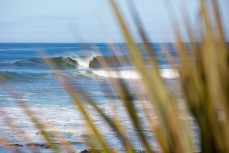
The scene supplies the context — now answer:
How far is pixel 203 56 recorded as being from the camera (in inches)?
40.5

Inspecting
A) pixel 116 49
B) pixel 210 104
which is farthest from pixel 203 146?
pixel 116 49

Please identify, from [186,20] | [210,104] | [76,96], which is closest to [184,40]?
[186,20]

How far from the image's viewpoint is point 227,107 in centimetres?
102

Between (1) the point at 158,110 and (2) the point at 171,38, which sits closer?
(1) the point at 158,110

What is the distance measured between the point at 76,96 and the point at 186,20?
0.29 m

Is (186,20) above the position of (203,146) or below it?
above

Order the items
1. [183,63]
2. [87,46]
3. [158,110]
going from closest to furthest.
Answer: [158,110], [183,63], [87,46]

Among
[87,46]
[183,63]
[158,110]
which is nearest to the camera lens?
[158,110]

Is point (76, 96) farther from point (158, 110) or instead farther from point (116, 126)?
point (158, 110)

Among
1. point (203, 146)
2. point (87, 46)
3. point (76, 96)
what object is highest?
point (87, 46)

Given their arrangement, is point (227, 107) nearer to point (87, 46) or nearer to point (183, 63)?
point (183, 63)

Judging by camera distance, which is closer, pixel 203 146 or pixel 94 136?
pixel 203 146

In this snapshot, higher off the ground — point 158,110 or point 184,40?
point 184,40

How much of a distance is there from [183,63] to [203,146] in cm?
18
